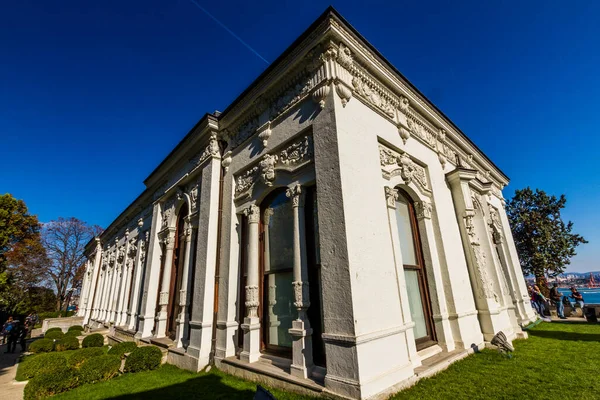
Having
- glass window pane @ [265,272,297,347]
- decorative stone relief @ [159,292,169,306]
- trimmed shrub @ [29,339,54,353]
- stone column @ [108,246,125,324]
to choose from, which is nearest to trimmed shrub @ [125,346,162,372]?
decorative stone relief @ [159,292,169,306]

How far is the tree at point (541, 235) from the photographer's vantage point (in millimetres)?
20016

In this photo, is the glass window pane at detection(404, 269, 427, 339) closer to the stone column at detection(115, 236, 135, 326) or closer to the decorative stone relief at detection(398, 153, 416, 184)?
the decorative stone relief at detection(398, 153, 416, 184)

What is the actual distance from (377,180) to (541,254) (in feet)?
74.9

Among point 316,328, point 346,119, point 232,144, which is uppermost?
point 232,144

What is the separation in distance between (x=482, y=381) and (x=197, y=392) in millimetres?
5048

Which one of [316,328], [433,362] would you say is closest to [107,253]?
[316,328]

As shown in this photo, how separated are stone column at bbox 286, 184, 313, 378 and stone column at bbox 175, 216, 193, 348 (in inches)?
175

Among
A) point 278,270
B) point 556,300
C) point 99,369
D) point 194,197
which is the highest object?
point 194,197

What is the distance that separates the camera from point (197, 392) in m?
5.04

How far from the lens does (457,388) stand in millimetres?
4215

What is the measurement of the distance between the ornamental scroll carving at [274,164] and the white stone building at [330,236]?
35 millimetres

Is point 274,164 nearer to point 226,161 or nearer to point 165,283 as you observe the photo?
point 226,161

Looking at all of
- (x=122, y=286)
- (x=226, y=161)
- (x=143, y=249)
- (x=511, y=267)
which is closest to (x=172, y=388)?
(x=226, y=161)

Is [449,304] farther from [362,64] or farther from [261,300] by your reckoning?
[362,64]
